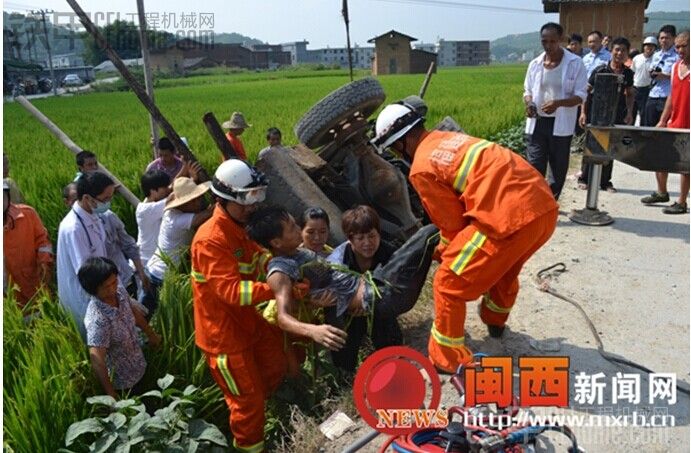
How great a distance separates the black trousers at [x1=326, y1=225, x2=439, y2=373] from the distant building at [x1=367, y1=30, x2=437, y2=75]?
50820mm

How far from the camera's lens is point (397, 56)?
52.8m

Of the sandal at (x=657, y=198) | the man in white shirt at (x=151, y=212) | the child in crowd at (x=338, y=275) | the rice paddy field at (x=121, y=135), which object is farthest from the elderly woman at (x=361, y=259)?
the sandal at (x=657, y=198)

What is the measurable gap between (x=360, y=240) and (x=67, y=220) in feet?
5.73

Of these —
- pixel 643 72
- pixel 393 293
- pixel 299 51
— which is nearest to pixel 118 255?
pixel 393 293

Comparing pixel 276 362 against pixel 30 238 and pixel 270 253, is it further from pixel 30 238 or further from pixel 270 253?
pixel 30 238

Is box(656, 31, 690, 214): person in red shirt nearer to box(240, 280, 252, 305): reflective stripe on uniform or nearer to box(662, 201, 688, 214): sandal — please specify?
box(662, 201, 688, 214): sandal

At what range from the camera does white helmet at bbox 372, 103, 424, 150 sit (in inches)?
127

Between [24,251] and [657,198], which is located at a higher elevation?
[24,251]

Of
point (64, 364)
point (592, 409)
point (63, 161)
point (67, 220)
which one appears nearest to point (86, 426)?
point (64, 364)

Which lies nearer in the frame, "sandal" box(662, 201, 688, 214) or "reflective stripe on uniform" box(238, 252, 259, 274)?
"reflective stripe on uniform" box(238, 252, 259, 274)

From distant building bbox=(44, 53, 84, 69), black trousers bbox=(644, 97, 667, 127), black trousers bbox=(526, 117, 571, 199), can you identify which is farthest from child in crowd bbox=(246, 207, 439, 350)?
distant building bbox=(44, 53, 84, 69)

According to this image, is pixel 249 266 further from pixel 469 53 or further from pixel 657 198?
pixel 469 53

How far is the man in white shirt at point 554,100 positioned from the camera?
5535 mm

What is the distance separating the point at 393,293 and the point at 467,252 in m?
0.46
